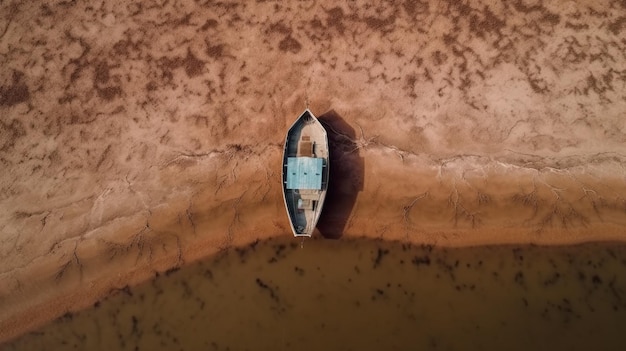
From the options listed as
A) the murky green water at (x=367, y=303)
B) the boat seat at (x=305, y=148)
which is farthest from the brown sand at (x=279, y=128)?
the boat seat at (x=305, y=148)

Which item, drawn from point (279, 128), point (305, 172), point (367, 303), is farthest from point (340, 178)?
point (367, 303)

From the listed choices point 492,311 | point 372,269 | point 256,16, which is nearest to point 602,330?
point 492,311

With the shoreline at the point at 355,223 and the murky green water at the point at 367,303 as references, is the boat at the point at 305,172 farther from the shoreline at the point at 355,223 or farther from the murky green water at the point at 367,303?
the murky green water at the point at 367,303

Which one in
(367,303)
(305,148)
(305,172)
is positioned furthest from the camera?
(305,148)

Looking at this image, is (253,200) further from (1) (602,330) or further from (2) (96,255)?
(1) (602,330)

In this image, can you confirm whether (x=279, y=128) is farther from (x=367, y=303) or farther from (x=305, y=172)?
(x=367, y=303)

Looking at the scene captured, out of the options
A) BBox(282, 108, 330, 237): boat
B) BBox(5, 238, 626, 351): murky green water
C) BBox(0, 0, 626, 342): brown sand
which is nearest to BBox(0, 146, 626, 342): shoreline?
BBox(0, 0, 626, 342): brown sand
